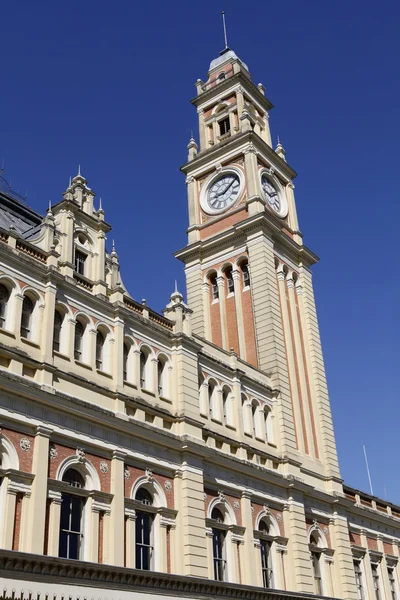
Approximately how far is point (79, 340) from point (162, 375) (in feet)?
17.4

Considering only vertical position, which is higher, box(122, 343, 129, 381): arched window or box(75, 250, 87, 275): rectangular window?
box(75, 250, 87, 275): rectangular window

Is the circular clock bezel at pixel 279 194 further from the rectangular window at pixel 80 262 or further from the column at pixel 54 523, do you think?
the column at pixel 54 523

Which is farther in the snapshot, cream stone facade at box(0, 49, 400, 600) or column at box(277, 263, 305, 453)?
column at box(277, 263, 305, 453)

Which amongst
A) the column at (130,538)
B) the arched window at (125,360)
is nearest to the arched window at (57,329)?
the arched window at (125,360)

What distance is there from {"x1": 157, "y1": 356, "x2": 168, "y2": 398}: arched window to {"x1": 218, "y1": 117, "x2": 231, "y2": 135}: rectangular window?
27725 millimetres

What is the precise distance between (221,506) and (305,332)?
57.5 feet

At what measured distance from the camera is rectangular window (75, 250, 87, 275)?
31.5 metres

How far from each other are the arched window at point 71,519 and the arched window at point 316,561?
55.8ft

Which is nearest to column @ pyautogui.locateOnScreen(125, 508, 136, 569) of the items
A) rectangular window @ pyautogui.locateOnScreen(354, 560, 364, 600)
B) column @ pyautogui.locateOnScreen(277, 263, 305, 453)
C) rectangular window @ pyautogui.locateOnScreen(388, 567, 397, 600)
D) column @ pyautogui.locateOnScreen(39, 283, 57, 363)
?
column @ pyautogui.locateOnScreen(39, 283, 57, 363)

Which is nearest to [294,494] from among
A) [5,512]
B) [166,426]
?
[166,426]

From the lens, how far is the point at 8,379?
78.9ft

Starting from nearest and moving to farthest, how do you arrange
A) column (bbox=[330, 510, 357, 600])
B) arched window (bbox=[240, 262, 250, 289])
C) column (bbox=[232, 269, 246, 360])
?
1. column (bbox=[330, 510, 357, 600])
2. column (bbox=[232, 269, 246, 360])
3. arched window (bbox=[240, 262, 250, 289])

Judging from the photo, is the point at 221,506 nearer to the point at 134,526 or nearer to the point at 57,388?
the point at 134,526

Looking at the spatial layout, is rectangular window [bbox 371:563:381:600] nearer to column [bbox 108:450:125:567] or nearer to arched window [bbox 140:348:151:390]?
arched window [bbox 140:348:151:390]
